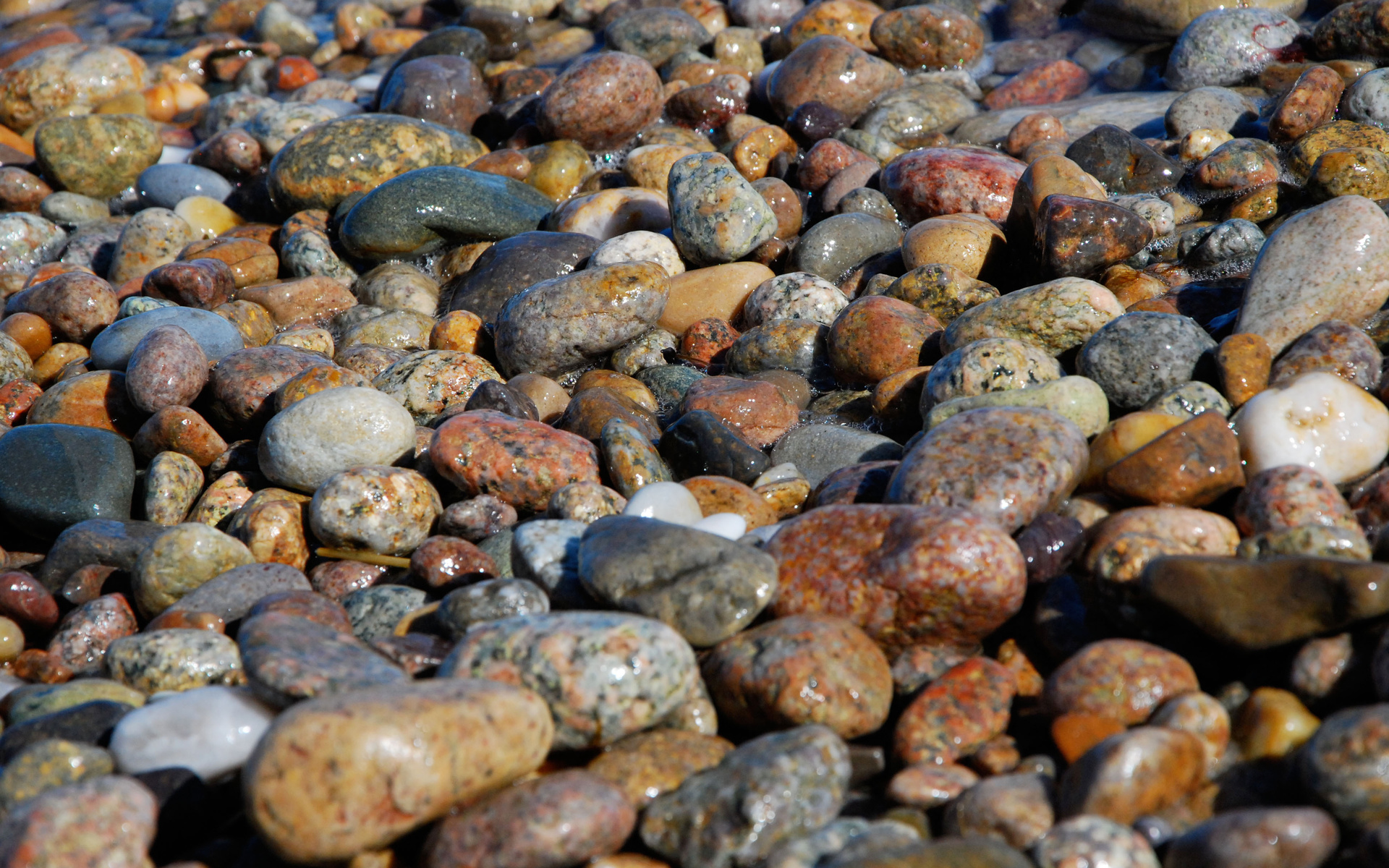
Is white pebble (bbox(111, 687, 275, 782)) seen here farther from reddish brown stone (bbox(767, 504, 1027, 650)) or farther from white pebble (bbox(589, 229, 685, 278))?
white pebble (bbox(589, 229, 685, 278))

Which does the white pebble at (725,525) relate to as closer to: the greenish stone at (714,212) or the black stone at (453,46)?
the greenish stone at (714,212)

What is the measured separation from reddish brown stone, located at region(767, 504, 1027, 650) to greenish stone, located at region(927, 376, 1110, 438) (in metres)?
0.98

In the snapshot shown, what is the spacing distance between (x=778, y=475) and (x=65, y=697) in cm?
277

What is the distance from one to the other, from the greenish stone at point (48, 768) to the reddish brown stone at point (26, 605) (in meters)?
1.39

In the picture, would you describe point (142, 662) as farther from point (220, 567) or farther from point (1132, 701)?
point (1132, 701)

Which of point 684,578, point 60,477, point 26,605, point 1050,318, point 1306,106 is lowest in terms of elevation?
point 26,605

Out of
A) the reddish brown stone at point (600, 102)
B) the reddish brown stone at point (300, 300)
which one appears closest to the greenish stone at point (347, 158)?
the reddish brown stone at point (600, 102)

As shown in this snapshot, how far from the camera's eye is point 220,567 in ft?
13.9

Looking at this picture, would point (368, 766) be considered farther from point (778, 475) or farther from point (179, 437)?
point (179, 437)

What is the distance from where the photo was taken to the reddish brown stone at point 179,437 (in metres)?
5.15

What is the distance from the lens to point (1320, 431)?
3.82m

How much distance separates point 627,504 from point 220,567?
66.2 inches

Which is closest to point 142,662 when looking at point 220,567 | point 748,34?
point 220,567

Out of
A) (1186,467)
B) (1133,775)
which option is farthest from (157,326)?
(1133,775)
